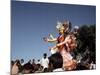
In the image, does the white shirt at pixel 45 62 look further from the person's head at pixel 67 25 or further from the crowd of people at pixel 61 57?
the person's head at pixel 67 25

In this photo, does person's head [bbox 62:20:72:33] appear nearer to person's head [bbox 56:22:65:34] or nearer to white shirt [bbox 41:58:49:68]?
person's head [bbox 56:22:65:34]

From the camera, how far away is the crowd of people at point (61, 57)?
1508 millimetres

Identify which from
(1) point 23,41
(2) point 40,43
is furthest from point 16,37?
(2) point 40,43

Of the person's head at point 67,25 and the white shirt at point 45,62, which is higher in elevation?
the person's head at point 67,25

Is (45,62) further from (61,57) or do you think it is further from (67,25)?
(67,25)

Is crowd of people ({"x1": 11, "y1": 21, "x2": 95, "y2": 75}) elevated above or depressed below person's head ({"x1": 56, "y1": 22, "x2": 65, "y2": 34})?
below

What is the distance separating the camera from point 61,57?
1569 millimetres

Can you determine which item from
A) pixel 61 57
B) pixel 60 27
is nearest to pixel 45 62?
pixel 61 57

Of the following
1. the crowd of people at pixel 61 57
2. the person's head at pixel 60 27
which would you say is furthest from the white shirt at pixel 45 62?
the person's head at pixel 60 27

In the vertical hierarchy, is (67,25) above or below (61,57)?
above

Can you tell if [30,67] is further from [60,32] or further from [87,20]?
[87,20]

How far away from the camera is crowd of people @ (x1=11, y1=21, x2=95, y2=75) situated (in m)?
1.51

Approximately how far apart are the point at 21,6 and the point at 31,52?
0.34m

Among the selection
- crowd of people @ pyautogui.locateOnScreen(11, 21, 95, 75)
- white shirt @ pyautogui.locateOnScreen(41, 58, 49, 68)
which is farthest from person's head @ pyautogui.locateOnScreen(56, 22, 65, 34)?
white shirt @ pyautogui.locateOnScreen(41, 58, 49, 68)
